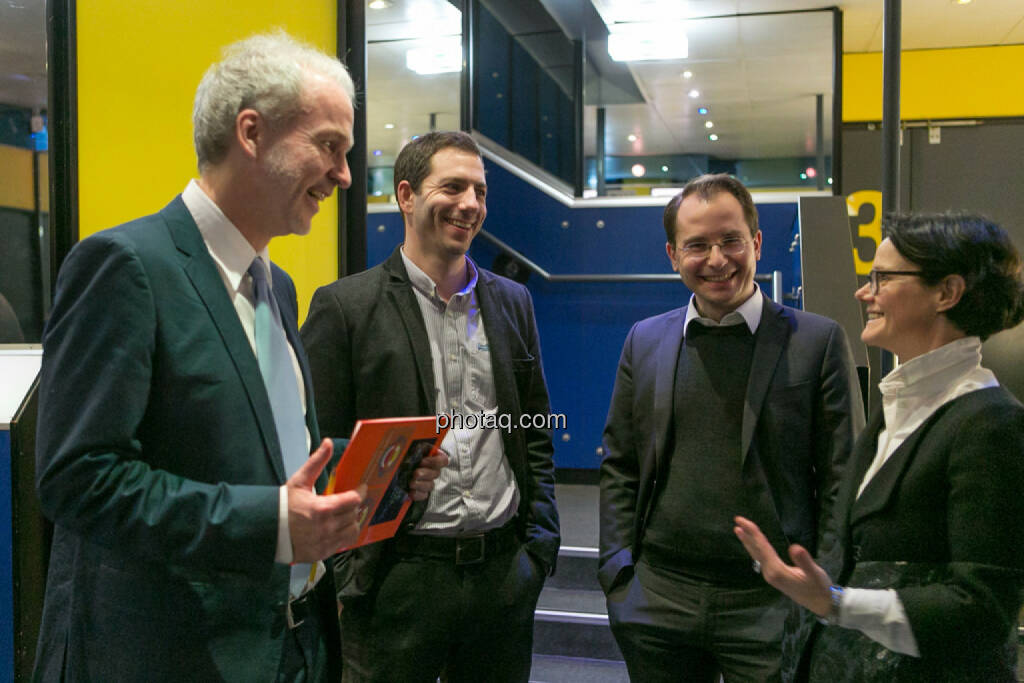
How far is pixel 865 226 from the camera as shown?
6148mm

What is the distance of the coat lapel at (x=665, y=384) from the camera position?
1.94m

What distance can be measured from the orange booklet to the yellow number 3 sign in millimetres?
4095

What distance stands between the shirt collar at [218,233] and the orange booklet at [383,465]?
0.34m

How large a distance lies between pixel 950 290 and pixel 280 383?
1.20m

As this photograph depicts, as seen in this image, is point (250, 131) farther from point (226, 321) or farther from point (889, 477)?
point (889, 477)

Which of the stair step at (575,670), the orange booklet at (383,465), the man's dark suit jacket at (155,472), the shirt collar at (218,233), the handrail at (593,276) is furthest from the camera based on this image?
the handrail at (593,276)

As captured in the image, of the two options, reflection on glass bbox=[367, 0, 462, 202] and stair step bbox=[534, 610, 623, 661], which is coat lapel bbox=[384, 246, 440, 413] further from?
reflection on glass bbox=[367, 0, 462, 202]

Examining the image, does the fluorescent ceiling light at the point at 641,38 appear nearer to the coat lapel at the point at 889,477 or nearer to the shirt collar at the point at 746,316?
the shirt collar at the point at 746,316

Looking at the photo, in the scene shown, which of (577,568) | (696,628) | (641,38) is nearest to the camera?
(696,628)

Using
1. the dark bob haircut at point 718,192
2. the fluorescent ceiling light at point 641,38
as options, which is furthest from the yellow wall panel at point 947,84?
the dark bob haircut at point 718,192

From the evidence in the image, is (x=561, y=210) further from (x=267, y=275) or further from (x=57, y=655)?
(x=57, y=655)

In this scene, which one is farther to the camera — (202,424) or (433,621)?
(433,621)

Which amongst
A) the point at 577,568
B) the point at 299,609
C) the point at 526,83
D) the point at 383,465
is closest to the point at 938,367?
the point at 383,465

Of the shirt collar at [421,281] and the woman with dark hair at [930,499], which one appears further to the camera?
the shirt collar at [421,281]
